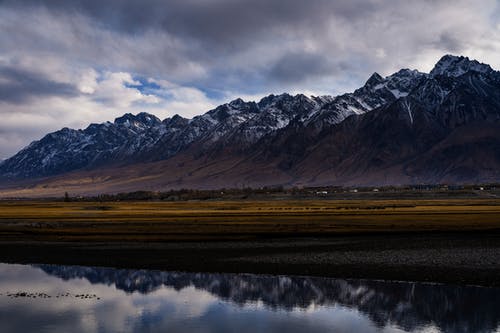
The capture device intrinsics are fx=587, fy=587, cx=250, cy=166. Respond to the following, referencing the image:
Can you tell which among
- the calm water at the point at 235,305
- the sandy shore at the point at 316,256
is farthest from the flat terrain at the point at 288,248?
the calm water at the point at 235,305

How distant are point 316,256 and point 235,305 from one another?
47.1 feet

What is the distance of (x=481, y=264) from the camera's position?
34.3 meters

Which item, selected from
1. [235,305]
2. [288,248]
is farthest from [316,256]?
[235,305]

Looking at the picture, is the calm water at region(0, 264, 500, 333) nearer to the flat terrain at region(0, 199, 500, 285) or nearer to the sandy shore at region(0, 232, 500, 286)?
the sandy shore at region(0, 232, 500, 286)

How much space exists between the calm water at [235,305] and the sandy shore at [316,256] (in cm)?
254

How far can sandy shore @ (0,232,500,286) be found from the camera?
32906 millimetres

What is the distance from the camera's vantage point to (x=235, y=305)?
85.4 feet

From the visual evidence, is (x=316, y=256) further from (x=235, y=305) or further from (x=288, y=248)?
(x=235, y=305)

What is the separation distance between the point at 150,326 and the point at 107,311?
347cm

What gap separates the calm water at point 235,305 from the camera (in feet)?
73.4

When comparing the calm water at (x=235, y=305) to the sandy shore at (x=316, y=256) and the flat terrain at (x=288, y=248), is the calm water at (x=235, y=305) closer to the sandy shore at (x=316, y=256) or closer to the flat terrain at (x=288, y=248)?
the sandy shore at (x=316, y=256)

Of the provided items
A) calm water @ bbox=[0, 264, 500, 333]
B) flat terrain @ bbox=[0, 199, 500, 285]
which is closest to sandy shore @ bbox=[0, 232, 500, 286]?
flat terrain @ bbox=[0, 199, 500, 285]

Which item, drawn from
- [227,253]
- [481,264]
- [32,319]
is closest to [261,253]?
[227,253]

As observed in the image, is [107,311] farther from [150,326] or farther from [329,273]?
[329,273]
